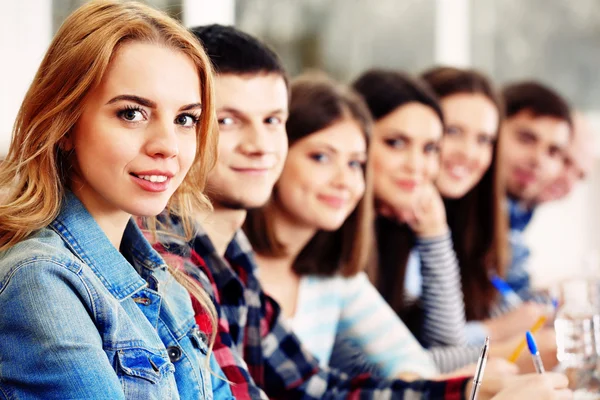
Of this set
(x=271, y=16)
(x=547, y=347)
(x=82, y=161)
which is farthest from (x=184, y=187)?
(x=271, y=16)

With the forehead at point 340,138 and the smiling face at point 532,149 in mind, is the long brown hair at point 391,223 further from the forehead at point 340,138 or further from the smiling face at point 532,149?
the smiling face at point 532,149

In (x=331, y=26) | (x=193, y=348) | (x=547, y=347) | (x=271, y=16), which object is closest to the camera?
(x=193, y=348)

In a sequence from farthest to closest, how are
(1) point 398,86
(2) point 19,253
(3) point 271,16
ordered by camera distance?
(3) point 271,16, (1) point 398,86, (2) point 19,253

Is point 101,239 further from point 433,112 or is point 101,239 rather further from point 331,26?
point 331,26

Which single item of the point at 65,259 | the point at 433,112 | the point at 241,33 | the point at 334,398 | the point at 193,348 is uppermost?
the point at 241,33

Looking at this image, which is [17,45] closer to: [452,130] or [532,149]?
[452,130]

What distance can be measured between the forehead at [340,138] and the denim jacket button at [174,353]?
0.64 metres

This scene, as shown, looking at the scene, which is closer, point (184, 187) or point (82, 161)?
point (82, 161)

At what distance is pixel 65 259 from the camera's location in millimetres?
720

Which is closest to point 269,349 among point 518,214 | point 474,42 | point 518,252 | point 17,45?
point 518,252

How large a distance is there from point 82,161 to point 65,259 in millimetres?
111

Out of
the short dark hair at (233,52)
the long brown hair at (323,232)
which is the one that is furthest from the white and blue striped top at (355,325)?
the short dark hair at (233,52)

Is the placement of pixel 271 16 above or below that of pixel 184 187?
above

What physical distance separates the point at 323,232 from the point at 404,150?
0.31m
